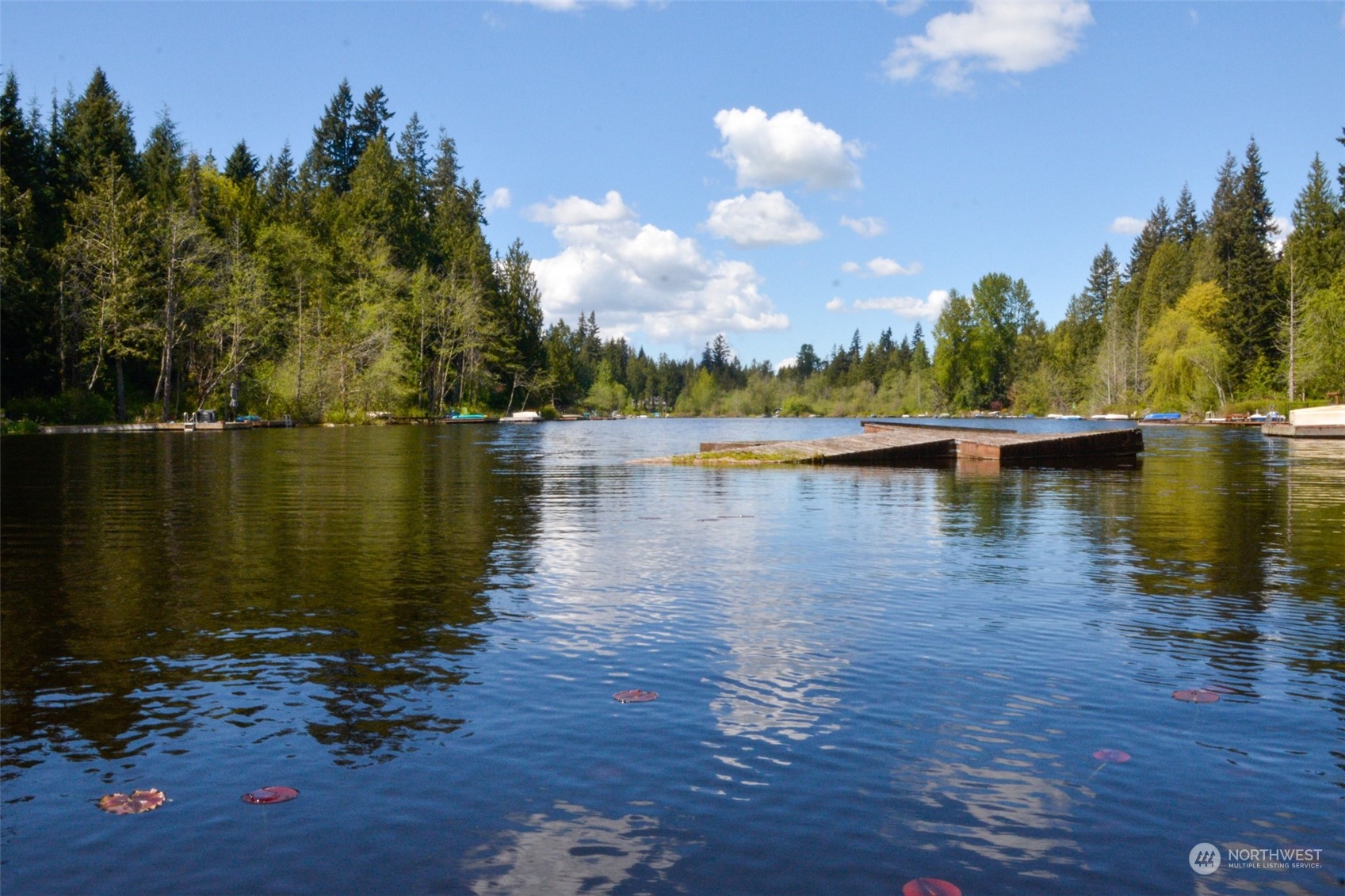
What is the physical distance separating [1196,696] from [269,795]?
6.16 meters

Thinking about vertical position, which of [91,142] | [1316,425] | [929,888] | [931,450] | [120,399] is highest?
[91,142]

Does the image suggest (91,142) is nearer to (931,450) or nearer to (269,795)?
(931,450)

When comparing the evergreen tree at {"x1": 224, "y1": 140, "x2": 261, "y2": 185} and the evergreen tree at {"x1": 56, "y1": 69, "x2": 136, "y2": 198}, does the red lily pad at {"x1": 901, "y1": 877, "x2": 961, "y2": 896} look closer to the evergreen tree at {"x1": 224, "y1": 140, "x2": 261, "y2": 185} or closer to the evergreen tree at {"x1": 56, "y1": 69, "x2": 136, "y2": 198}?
the evergreen tree at {"x1": 56, "y1": 69, "x2": 136, "y2": 198}

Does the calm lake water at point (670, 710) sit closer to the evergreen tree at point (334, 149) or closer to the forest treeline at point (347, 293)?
the forest treeline at point (347, 293)

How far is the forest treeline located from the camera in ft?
218

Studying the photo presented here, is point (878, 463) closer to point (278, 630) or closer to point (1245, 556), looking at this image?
point (1245, 556)

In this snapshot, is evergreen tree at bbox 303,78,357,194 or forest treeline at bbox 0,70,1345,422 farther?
evergreen tree at bbox 303,78,357,194

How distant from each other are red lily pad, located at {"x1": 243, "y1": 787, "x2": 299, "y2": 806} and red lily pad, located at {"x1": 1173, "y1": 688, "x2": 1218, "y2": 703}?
5.89m

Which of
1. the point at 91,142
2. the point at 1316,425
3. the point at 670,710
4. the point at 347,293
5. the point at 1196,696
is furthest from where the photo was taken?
the point at 347,293

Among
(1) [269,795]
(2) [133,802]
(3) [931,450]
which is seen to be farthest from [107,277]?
(1) [269,795]

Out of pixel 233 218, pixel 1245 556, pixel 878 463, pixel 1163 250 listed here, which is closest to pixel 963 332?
pixel 1163 250

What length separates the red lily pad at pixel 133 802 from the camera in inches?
202

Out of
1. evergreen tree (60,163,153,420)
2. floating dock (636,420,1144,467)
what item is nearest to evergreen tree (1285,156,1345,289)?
floating dock (636,420,1144,467)

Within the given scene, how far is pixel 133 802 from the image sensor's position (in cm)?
522
